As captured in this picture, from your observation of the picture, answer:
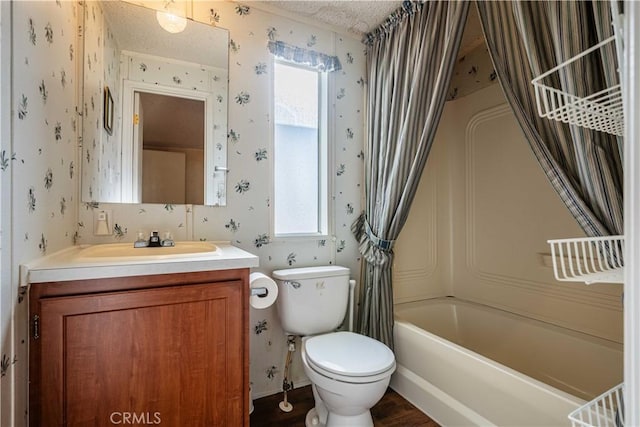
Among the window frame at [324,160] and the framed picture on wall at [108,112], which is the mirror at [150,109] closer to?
the framed picture on wall at [108,112]

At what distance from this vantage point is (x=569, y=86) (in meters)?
0.97

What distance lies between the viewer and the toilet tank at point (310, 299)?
1.62 m

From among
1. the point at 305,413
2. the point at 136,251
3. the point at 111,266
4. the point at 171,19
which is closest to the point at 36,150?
the point at 111,266

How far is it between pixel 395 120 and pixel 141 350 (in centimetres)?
163

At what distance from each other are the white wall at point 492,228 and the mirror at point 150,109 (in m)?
1.52

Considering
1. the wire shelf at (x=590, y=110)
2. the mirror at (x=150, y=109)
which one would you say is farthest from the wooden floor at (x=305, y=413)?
the wire shelf at (x=590, y=110)

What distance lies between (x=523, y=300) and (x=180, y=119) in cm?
238

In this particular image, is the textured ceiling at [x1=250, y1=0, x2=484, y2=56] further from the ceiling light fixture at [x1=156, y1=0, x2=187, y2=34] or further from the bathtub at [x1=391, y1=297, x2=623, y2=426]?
the bathtub at [x1=391, y1=297, x2=623, y2=426]

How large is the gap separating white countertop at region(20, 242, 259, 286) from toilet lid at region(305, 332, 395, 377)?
22.2 inches

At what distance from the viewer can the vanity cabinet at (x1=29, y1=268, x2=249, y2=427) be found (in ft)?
2.88

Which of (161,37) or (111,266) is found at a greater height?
(161,37)

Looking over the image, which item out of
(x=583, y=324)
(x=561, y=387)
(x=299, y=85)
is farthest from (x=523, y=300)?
(x=299, y=85)

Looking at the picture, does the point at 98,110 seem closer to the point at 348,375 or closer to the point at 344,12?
the point at 344,12
